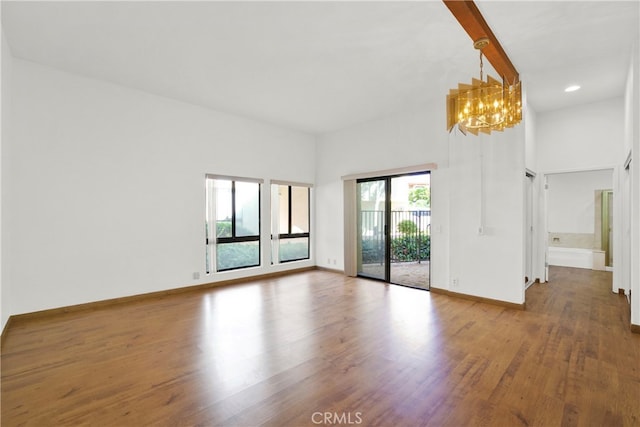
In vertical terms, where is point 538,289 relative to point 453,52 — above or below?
below

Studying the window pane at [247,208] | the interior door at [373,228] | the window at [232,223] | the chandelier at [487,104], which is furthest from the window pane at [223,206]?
the chandelier at [487,104]

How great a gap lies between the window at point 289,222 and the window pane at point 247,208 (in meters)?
0.36

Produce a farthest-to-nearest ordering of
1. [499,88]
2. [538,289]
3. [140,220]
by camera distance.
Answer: [538,289], [140,220], [499,88]

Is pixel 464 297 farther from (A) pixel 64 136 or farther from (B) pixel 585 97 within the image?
(A) pixel 64 136

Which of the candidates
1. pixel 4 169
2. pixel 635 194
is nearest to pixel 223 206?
pixel 4 169

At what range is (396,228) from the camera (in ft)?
18.7

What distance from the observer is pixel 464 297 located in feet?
14.8

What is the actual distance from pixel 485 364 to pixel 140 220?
471 cm

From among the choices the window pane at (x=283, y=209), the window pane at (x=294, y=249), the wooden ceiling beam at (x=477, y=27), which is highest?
the wooden ceiling beam at (x=477, y=27)

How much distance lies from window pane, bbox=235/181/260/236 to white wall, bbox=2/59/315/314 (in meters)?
0.49

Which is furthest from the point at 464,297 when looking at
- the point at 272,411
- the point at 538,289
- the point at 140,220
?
the point at 140,220

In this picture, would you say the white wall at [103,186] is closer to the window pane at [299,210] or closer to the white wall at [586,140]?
the window pane at [299,210]

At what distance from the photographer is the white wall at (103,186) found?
11.8 ft

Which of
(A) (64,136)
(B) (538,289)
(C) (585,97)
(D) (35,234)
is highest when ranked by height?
(C) (585,97)
